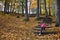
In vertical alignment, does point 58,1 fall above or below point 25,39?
above

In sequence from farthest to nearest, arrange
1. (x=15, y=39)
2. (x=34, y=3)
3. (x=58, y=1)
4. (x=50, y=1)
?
(x=34, y=3) → (x=50, y=1) → (x=58, y=1) → (x=15, y=39)

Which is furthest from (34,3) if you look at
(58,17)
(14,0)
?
(58,17)

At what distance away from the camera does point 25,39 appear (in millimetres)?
11648

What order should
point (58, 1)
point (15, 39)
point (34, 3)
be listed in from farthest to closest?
point (34, 3) → point (58, 1) → point (15, 39)

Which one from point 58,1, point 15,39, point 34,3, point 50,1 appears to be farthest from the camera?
point 34,3

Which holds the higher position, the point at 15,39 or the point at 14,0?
the point at 14,0

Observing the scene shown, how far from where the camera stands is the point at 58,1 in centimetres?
1919

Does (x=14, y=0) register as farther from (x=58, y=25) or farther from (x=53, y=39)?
(x=53, y=39)

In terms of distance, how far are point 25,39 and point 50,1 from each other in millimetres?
36733

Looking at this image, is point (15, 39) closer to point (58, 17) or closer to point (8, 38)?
point (8, 38)

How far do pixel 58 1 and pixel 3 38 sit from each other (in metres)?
9.29

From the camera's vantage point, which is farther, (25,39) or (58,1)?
(58,1)

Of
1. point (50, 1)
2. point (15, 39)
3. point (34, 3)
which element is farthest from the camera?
point (34, 3)

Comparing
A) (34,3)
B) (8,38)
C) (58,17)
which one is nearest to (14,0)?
(34,3)
